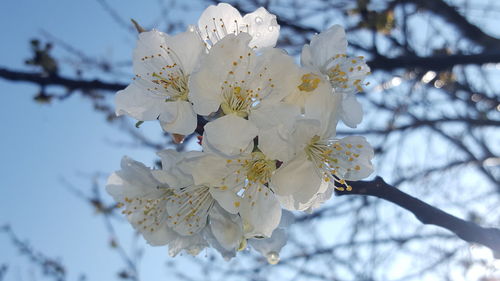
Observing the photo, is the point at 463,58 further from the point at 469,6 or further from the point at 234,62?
the point at 234,62

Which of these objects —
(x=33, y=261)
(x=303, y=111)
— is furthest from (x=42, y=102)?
(x=33, y=261)

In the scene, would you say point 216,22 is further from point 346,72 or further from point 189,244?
point 189,244

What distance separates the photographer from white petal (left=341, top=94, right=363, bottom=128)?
129cm

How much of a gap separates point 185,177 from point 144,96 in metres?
0.33

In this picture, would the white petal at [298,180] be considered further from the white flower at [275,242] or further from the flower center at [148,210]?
the flower center at [148,210]

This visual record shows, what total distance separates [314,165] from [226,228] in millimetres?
351

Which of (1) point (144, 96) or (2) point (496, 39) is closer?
(1) point (144, 96)

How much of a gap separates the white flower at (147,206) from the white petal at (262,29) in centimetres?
→ 59

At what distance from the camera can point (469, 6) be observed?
11.7ft

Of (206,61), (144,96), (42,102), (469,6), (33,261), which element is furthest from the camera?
(33,261)

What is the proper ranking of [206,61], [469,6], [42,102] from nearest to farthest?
[206,61] < [42,102] < [469,6]

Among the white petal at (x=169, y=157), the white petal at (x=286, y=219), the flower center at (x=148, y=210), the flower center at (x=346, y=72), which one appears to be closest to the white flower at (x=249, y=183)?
the white petal at (x=169, y=157)

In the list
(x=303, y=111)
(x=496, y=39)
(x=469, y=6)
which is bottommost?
(x=496, y=39)

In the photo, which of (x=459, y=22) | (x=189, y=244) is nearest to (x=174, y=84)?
(x=189, y=244)
